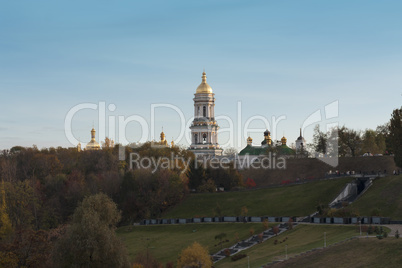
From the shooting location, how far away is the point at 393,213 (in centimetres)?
7069

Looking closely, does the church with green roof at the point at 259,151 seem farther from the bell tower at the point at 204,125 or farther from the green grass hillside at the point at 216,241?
the green grass hillside at the point at 216,241

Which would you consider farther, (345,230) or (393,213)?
(393,213)

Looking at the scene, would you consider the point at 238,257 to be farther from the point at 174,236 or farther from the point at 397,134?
the point at 397,134

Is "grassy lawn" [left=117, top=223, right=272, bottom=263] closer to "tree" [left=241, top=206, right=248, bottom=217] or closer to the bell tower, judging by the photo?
"tree" [left=241, top=206, right=248, bottom=217]

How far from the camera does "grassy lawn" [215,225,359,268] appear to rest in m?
57.1

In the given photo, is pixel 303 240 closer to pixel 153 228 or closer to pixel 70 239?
pixel 70 239

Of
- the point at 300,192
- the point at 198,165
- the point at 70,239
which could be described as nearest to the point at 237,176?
the point at 198,165

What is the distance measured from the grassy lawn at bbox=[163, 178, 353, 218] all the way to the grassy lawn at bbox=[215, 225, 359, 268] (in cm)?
1438

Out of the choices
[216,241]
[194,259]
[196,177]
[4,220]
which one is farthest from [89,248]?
[196,177]

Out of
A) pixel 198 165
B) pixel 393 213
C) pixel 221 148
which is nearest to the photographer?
pixel 393 213

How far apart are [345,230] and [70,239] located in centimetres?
2585

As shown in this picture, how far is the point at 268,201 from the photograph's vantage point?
91062 millimetres

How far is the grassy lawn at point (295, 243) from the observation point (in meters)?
57.1

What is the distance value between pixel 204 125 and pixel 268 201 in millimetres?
73376
